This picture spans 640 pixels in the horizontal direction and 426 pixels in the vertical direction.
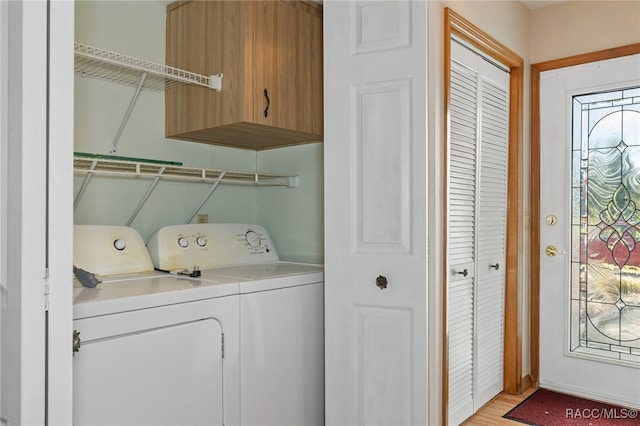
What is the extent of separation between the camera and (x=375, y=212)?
211 cm

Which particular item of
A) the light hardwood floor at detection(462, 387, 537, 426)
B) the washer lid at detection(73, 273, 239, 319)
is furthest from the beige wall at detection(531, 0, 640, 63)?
the washer lid at detection(73, 273, 239, 319)

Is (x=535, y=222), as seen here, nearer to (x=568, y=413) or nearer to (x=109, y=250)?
(x=568, y=413)

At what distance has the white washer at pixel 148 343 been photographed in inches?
61.2

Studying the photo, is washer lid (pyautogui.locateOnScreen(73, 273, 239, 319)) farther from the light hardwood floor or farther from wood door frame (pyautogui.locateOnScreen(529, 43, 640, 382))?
wood door frame (pyautogui.locateOnScreen(529, 43, 640, 382))

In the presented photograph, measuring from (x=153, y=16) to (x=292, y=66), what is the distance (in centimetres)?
76

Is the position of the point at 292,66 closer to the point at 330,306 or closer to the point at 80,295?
the point at 330,306

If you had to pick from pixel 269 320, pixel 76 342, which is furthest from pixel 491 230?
pixel 76 342

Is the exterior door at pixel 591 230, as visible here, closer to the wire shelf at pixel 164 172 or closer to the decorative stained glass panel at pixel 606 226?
the decorative stained glass panel at pixel 606 226

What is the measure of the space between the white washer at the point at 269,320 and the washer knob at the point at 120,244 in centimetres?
17

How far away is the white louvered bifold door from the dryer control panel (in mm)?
1046

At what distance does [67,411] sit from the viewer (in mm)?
1334

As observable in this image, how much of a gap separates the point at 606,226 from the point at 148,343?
261 cm

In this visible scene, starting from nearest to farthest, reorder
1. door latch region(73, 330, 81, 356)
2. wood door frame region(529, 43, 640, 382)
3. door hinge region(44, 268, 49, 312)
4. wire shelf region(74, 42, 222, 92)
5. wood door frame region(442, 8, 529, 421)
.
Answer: door hinge region(44, 268, 49, 312) < door latch region(73, 330, 81, 356) < wire shelf region(74, 42, 222, 92) < wood door frame region(442, 8, 529, 421) < wood door frame region(529, 43, 640, 382)

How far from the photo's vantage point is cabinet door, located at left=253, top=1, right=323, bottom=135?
231cm
